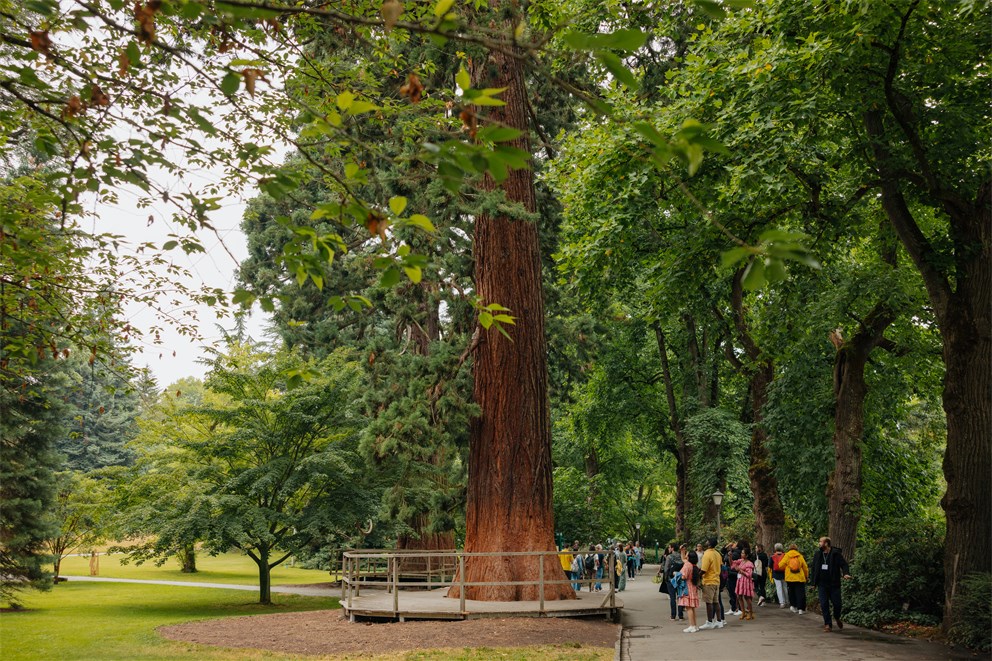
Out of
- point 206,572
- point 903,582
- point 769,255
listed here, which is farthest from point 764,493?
point 206,572

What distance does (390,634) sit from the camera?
1468cm

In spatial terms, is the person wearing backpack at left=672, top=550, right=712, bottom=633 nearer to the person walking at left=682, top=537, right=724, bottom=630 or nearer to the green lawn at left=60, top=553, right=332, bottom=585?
the person walking at left=682, top=537, right=724, bottom=630

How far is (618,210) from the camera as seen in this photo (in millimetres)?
17406

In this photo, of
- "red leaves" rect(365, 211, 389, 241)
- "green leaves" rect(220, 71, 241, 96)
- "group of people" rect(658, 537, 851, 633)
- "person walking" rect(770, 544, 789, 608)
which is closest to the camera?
"green leaves" rect(220, 71, 241, 96)

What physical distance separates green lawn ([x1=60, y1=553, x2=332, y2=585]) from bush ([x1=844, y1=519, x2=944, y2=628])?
85.1 ft

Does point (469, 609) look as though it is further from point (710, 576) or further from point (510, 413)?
point (710, 576)

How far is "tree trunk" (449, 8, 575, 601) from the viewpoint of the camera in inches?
681

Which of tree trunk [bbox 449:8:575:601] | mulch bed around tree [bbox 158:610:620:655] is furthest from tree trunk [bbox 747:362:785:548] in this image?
mulch bed around tree [bbox 158:610:620:655]

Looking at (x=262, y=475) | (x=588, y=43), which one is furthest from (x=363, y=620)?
(x=588, y=43)

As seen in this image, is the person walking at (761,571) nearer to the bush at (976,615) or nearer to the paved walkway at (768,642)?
the paved walkway at (768,642)

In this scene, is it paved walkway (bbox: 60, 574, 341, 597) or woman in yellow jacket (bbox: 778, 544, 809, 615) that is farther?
paved walkway (bbox: 60, 574, 341, 597)

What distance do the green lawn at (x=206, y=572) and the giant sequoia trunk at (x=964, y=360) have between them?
28.8m

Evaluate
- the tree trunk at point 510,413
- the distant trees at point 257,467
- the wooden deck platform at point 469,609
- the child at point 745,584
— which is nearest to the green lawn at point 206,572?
the distant trees at point 257,467

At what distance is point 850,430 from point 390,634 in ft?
39.3
